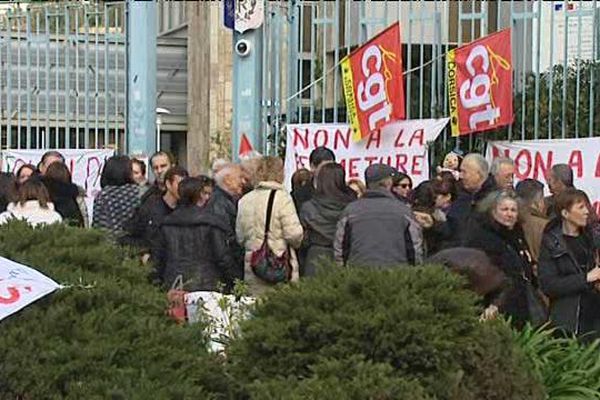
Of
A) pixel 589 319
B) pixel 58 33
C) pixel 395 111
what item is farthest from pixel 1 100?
pixel 589 319

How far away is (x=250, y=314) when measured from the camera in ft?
19.0

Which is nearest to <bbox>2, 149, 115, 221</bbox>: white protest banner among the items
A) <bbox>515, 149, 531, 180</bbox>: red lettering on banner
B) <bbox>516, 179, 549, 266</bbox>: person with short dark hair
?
<bbox>515, 149, 531, 180</bbox>: red lettering on banner

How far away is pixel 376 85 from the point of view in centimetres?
1259

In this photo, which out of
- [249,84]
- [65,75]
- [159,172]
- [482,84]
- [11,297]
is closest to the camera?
[11,297]

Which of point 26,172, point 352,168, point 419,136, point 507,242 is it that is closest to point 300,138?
point 352,168

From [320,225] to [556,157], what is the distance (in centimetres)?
299

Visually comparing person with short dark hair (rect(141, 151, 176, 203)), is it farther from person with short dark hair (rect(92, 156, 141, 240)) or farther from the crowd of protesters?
person with short dark hair (rect(92, 156, 141, 240))

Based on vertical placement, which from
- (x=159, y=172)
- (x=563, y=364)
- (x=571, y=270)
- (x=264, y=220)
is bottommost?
(x=563, y=364)

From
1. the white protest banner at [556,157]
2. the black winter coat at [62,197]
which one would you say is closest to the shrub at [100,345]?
the black winter coat at [62,197]

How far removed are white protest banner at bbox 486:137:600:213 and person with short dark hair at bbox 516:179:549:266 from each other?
6.61 ft

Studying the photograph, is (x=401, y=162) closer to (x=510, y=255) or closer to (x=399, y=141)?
(x=399, y=141)

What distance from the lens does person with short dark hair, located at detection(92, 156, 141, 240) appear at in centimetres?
1031

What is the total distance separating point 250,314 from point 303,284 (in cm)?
33

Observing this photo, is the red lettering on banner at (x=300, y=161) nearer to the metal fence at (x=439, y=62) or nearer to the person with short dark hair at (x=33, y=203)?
the metal fence at (x=439, y=62)
